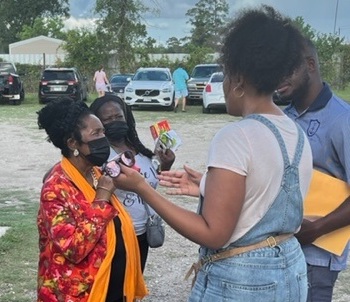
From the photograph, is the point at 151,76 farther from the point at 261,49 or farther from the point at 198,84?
the point at 261,49

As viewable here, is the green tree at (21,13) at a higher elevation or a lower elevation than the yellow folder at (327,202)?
higher

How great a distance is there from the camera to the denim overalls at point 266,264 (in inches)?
72.4

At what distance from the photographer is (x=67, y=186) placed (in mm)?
2580

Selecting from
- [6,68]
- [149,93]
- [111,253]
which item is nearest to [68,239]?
[111,253]

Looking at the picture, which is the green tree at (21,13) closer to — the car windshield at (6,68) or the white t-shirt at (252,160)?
the car windshield at (6,68)

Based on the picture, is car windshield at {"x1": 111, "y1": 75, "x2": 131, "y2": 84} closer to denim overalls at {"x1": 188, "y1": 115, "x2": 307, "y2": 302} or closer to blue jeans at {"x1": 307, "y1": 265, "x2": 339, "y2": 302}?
blue jeans at {"x1": 307, "y1": 265, "x2": 339, "y2": 302}

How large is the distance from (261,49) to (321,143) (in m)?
0.70

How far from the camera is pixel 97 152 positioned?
2.74 metres

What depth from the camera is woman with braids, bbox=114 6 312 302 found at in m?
1.77

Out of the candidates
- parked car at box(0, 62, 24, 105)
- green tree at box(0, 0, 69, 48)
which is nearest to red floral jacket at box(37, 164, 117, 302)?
parked car at box(0, 62, 24, 105)

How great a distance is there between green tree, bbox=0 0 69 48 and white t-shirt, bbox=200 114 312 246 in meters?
72.0

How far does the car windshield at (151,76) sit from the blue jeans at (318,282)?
748 inches

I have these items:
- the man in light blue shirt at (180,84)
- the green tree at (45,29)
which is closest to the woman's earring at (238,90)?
the man in light blue shirt at (180,84)

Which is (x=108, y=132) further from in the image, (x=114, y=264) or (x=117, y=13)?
(x=117, y=13)
